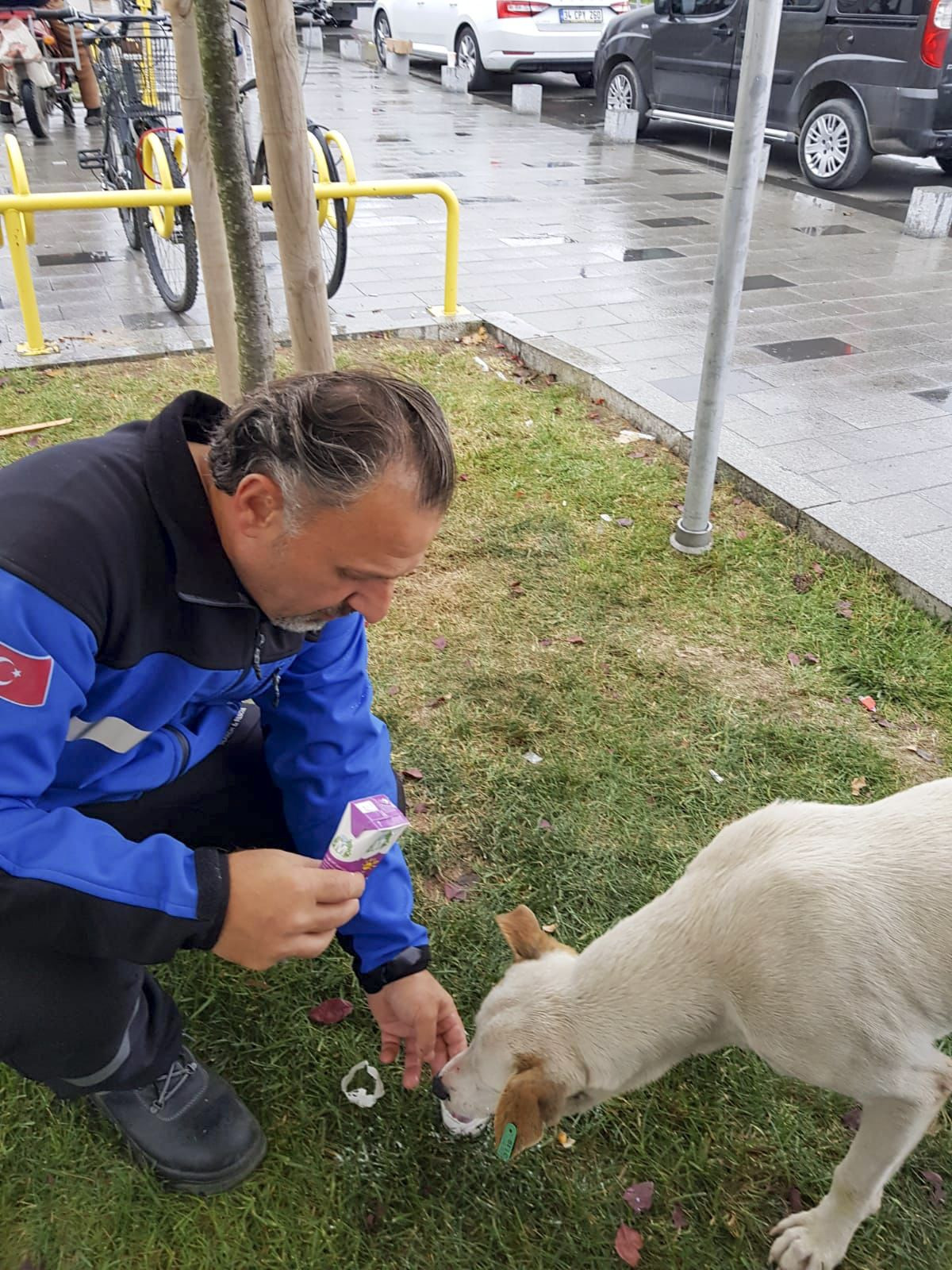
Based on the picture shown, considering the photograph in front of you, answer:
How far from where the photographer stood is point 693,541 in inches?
177

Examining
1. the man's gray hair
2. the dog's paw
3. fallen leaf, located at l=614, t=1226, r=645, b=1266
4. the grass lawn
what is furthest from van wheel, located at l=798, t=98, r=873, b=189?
fallen leaf, located at l=614, t=1226, r=645, b=1266

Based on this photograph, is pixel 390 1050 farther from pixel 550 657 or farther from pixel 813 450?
pixel 813 450

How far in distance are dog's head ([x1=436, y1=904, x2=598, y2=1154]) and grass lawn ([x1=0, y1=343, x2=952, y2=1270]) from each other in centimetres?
29

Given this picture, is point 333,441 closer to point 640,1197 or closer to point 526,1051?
point 526,1051

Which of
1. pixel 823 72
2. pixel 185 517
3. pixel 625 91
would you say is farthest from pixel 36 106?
pixel 185 517

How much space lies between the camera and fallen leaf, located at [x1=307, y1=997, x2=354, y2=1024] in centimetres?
256

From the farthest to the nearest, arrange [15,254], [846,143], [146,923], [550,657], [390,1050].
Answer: [846,143]
[15,254]
[550,657]
[390,1050]
[146,923]

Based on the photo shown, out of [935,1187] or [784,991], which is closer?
[784,991]

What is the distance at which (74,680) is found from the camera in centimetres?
168

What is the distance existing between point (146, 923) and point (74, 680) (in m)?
0.43

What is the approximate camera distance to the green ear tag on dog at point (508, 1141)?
6.12ft

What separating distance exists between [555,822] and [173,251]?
20.8 feet

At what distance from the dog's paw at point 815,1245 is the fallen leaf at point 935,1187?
0.28 metres

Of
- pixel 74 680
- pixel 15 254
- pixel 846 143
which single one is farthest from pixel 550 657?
pixel 846 143
